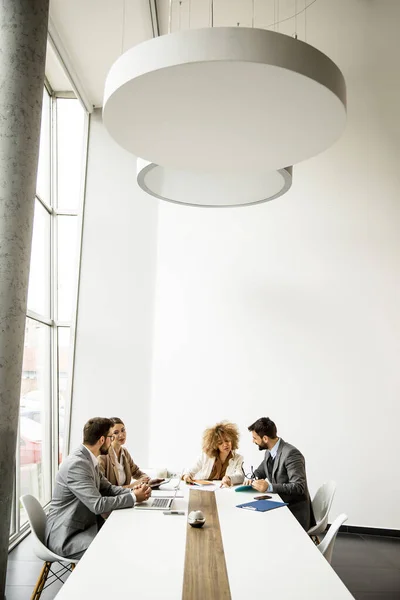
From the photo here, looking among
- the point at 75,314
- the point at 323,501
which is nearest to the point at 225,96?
the point at 323,501

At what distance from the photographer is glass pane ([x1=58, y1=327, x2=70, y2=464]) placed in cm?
769

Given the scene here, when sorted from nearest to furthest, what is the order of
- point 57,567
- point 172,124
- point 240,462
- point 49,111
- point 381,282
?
1. point 172,124
2. point 57,567
3. point 240,462
4. point 381,282
5. point 49,111

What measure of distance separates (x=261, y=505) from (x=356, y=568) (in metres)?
1.84

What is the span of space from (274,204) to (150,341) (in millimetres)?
2382

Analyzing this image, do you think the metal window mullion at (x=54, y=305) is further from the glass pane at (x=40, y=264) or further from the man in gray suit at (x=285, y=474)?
the man in gray suit at (x=285, y=474)

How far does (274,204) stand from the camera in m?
7.38

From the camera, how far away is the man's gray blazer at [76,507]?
12.4 feet

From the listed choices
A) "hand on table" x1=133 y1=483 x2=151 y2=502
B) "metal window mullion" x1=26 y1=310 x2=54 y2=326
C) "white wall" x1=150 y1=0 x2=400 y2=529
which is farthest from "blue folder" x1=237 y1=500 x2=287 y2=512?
"metal window mullion" x1=26 y1=310 x2=54 y2=326

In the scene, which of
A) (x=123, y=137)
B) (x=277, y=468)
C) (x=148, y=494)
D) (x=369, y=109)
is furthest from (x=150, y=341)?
(x=123, y=137)

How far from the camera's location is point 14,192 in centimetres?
416

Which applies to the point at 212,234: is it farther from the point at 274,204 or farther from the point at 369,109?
the point at 369,109

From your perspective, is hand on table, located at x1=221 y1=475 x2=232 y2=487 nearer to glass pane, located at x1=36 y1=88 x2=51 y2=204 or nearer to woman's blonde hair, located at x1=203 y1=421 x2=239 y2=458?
woman's blonde hair, located at x1=203 y1=421 x2=239 y2=458

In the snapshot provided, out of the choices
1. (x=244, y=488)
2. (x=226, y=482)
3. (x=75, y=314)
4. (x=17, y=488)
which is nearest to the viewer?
(x=244, y=488)

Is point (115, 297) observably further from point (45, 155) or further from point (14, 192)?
point (14, 192)
